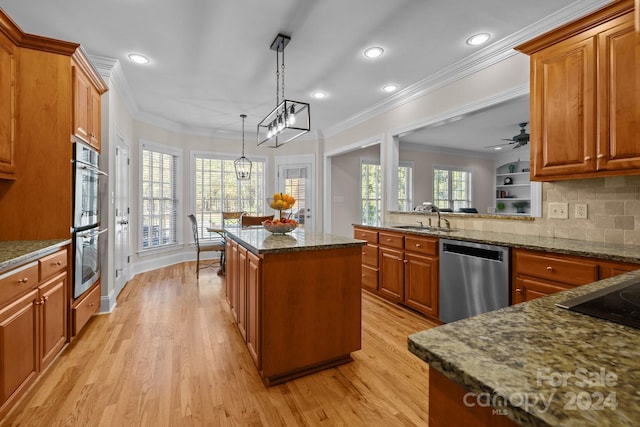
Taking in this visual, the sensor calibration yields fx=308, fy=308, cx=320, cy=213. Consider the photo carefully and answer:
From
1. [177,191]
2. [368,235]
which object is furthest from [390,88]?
[177,191]

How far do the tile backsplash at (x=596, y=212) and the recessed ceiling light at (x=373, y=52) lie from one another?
77.1 inches

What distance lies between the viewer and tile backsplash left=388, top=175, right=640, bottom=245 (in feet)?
7.12

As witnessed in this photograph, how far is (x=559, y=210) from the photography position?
2514 millimetres

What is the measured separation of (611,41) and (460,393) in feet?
8.50

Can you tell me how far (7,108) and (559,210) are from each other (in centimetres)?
428

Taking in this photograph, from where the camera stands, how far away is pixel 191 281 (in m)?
4.55

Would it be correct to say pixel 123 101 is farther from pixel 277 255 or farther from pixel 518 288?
pixel 518 288

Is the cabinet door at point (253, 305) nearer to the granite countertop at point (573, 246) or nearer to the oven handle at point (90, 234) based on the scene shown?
the oven handle at point (90, 234)

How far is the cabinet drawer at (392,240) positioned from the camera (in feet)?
11.0

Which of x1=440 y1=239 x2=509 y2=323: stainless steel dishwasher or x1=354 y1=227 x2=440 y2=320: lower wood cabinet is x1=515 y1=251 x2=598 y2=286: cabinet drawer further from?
x1=354 y1=227 x2=440 y2=320: lower wood cabinet

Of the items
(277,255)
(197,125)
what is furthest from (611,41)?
(197,125)

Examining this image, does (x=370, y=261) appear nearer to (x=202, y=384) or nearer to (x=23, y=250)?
(x=202, y=384)

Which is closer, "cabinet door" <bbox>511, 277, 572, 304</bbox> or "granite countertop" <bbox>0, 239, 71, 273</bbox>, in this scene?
"granite countertop" <bbox>0, 239, 71, 273</bbox>

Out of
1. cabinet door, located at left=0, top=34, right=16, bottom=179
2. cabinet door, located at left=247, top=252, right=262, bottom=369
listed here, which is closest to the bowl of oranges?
cabinet door, located at left=247, top=252, right=262, bottom=369
